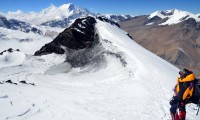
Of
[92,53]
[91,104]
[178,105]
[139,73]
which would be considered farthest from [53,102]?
[92,53]

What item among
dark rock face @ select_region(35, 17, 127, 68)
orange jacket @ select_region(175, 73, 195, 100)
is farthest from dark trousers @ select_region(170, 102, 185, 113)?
dark rock face @ select_region(35, 17, 127, 68)

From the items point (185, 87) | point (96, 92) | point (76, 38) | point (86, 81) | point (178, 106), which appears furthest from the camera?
point (76, 38)

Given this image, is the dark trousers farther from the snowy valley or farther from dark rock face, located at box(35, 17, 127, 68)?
dark rock face, located at box(35, 17, 127, 68)

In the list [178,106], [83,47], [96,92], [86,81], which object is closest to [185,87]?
[178,106]

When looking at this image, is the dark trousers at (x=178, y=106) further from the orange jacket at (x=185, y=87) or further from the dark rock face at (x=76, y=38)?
the dark rock face at (x=76, y=38)

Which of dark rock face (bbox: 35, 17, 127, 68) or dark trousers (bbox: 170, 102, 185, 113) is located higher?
dark rock face (bbox: 35, 17, 127, 68)

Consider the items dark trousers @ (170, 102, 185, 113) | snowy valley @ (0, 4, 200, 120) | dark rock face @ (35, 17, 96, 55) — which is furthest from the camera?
dark rock face @ (35, 17, 96, 55)

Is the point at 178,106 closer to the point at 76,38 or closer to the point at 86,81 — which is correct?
the point at 86,81
